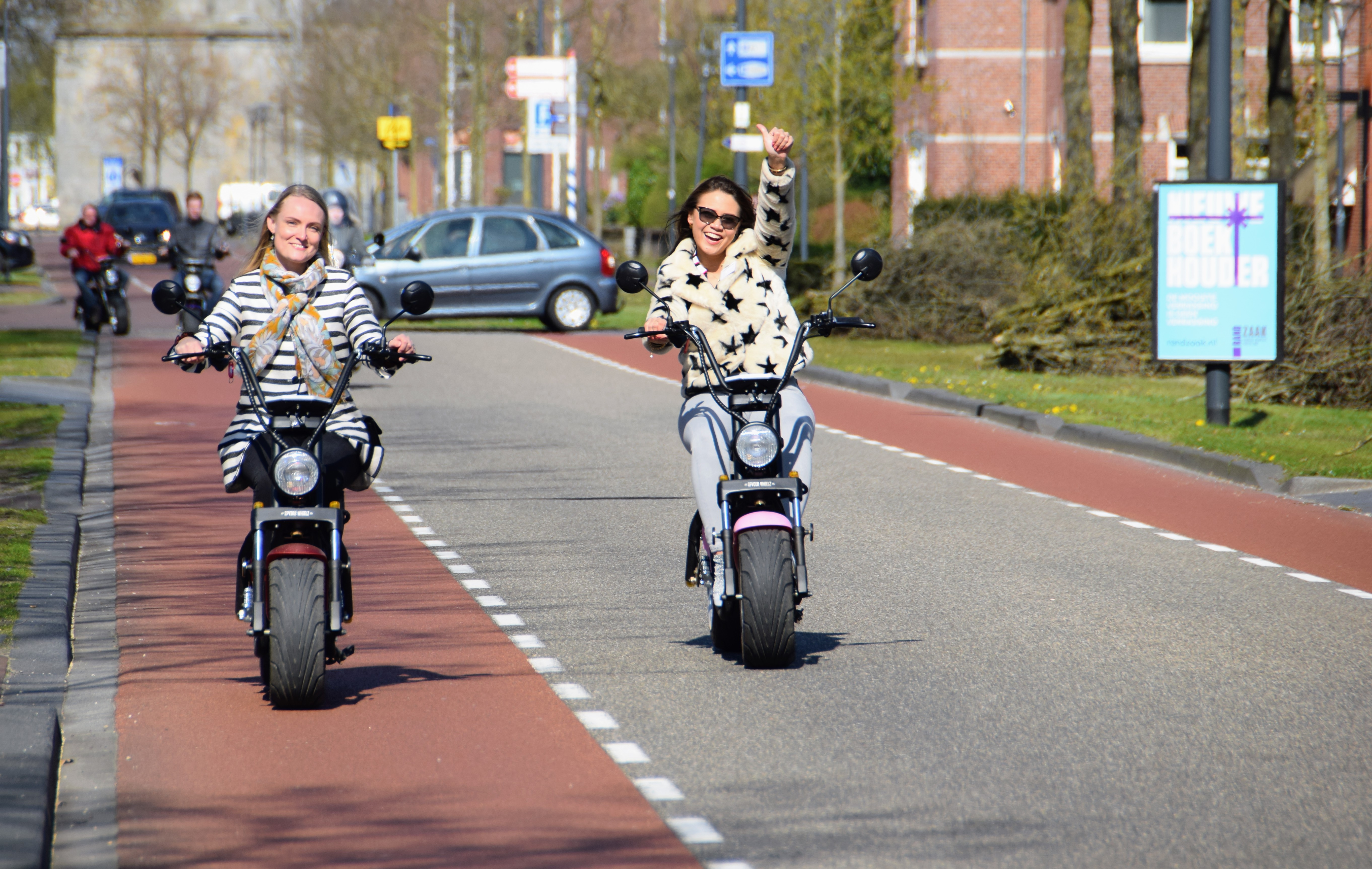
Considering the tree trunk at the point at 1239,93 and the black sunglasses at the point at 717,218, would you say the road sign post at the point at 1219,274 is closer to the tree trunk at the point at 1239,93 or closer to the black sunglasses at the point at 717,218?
the tree trunk at the point at 1239,93

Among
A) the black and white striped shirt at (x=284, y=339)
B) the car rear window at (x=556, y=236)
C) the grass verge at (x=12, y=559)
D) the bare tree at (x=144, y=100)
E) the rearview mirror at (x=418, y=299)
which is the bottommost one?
the grass verge at (x=12, y=559)

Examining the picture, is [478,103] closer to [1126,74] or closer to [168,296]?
Answer: [1126,74]

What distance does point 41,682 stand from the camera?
6.38 meters

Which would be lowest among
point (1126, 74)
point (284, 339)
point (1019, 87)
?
point (284, 339)

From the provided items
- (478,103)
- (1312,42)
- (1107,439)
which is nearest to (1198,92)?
(1312,42)

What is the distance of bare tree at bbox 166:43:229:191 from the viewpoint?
271 ft

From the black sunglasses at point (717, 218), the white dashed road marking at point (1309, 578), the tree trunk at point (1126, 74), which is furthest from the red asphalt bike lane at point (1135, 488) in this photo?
the tree trunk at point (1126, 74)

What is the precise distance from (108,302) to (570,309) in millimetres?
6288

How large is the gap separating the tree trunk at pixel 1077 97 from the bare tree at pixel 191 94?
200 feet

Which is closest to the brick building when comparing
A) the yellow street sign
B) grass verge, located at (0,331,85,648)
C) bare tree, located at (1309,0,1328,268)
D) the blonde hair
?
the yellow street sign

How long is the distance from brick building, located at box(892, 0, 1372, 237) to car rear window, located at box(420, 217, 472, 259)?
15084 mm

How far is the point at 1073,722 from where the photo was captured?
5.98 m

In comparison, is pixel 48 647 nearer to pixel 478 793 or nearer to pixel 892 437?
pixel 478 793

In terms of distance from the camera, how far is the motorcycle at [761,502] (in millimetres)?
6430
